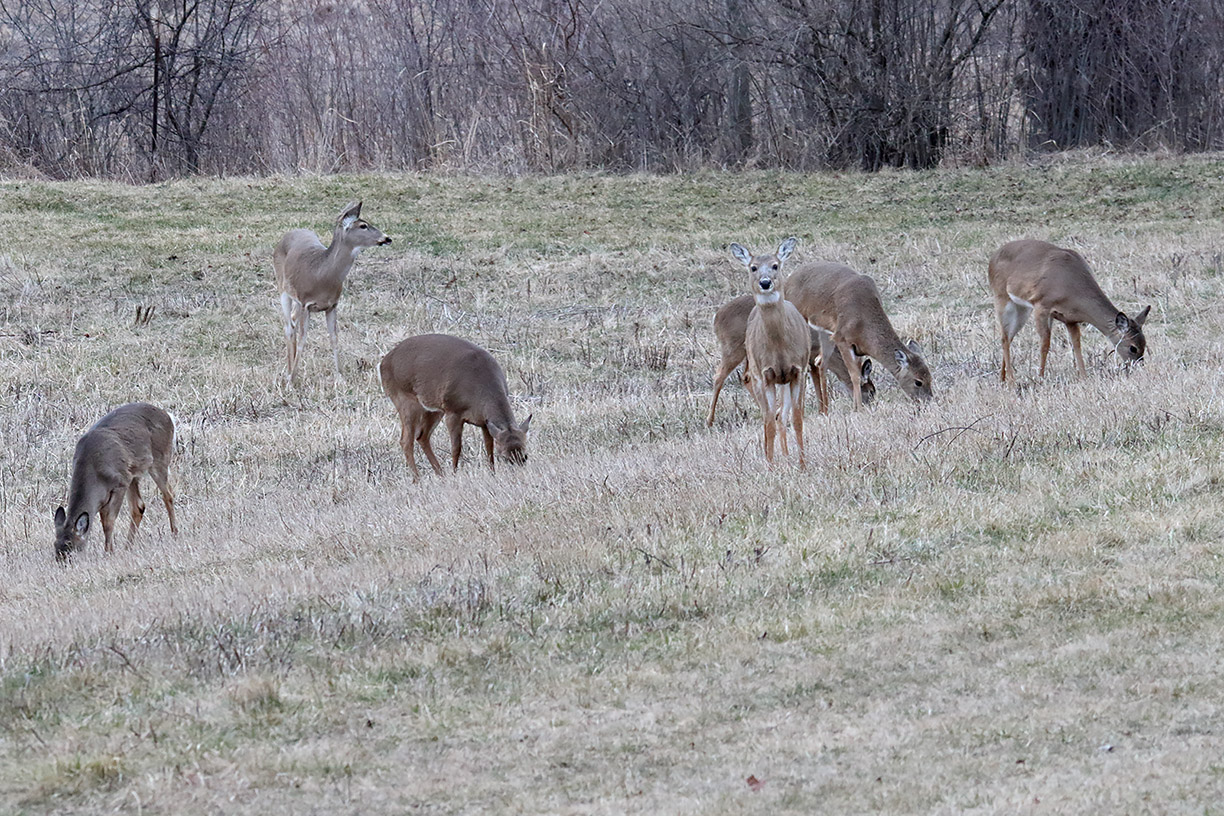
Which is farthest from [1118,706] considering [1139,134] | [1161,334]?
[1139,134]

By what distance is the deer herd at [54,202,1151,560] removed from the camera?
1064 cm

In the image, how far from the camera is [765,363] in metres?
10.6

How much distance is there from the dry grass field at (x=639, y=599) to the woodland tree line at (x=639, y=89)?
557 inches

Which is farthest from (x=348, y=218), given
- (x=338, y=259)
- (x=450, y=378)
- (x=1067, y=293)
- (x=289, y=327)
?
(x=1067, y=293)

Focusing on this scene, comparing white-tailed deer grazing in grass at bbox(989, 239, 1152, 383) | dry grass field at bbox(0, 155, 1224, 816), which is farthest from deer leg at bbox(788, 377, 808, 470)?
white-tailed deer grazing in grass at bbox(989, 239, 1152, 383)

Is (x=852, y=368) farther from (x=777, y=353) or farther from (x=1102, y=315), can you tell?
(x=777, y=353)

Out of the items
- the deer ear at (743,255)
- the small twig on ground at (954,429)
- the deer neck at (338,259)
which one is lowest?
the small twig on ground at (954,429)

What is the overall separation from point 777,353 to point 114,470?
470 centimetres

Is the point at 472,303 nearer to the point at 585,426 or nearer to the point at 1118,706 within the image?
the point at 585,426

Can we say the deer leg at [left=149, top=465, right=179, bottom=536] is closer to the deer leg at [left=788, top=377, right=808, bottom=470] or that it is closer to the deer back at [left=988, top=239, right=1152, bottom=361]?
the deer leg at [left=788, top=377, right=808, bottom=470]

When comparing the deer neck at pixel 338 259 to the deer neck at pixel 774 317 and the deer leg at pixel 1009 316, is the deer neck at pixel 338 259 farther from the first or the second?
the deer neck at pixel 774 317

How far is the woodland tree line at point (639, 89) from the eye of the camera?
30375mm

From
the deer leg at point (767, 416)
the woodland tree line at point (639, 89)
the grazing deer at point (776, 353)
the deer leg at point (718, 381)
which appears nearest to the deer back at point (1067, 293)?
the deer leg at point (718, 381)

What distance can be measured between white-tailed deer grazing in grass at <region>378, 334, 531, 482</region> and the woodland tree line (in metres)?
17.7
